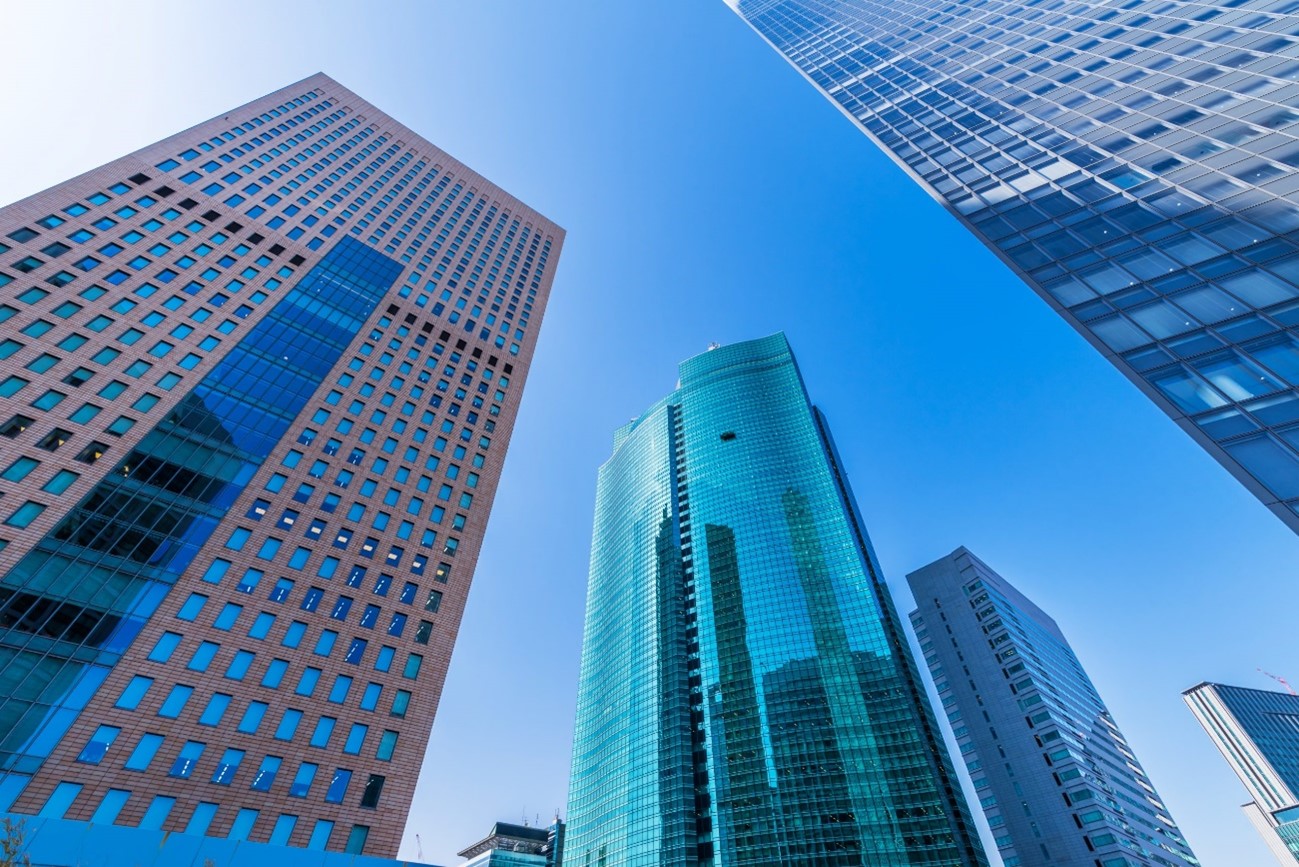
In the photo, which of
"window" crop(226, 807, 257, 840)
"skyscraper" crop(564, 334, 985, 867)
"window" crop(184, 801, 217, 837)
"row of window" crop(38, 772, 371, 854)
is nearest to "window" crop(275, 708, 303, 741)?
"row of window" crop(38, 772, 371, 854)

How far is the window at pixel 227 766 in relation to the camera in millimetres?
34875

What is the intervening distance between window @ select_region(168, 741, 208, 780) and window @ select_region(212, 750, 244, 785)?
119 cm

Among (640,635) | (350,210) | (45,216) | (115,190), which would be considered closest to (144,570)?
(45,216)

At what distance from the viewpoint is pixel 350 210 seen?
76812mm

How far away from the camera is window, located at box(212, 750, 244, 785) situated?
34.9m

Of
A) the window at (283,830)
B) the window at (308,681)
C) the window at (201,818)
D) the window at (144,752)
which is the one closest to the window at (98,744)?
the window at (144,752)

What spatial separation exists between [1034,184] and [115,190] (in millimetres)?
79001

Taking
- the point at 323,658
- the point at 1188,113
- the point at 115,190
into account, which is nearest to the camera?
the point at 1188,113

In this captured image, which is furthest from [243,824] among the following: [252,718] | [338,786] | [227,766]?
[252,718]

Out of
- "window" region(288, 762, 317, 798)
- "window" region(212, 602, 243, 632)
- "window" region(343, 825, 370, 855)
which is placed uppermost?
"window" region(212, 602, 243, 632)

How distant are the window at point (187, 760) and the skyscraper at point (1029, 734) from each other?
13142 centimetres

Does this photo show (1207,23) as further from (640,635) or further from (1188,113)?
(640,635)

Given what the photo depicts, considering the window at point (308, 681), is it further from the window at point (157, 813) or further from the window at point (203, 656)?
the window at point (157, 813)

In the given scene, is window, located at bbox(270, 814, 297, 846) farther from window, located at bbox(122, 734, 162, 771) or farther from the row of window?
window, located at bbox(122, 734, 162, 771)
